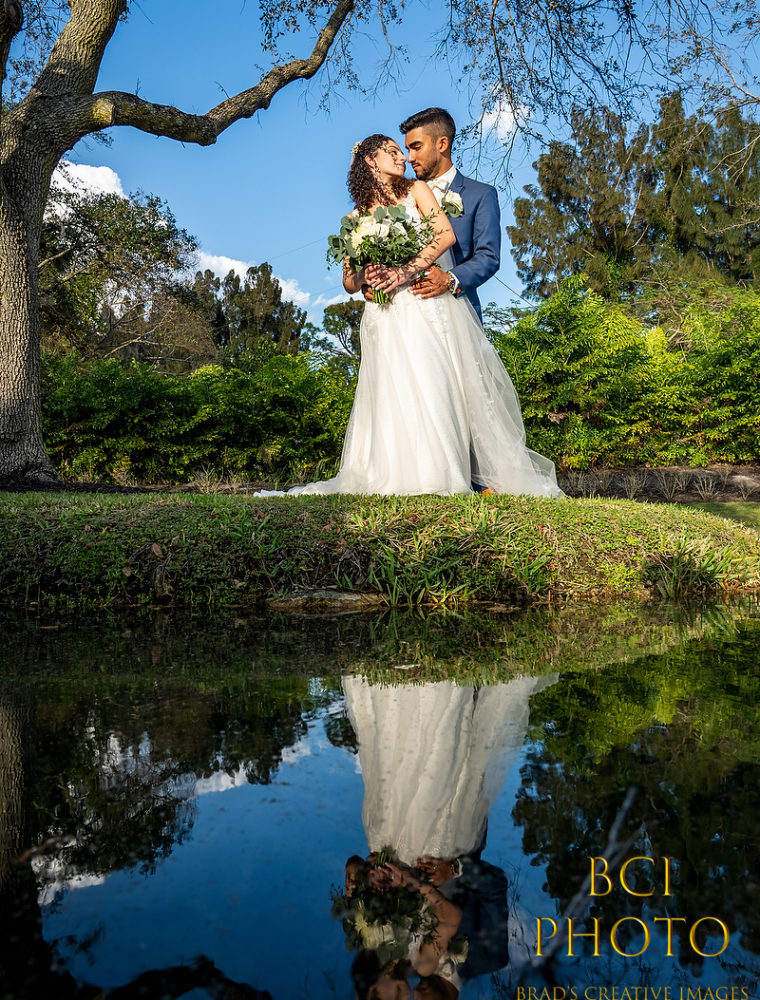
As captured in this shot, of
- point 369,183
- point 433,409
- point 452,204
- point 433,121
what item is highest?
point 433,121

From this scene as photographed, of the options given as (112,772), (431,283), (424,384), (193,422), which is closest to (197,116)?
(193,422)

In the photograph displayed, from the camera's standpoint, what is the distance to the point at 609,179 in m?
24.4

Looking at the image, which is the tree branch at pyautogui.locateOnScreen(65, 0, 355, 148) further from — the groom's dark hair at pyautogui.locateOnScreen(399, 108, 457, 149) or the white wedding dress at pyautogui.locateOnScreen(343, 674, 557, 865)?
the white wedding dress at pyautogui.locateOnScreen(343, 674, 557, 865)

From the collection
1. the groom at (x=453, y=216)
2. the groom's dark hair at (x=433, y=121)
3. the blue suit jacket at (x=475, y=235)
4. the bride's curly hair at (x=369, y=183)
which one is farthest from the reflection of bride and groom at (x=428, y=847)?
the groom's dark hair at (x=433, y=121)

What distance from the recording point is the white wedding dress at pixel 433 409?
4965 millimetres

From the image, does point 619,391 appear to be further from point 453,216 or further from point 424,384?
point 424,384

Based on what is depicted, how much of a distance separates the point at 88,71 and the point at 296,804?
32.0ft

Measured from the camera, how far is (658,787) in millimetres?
1326

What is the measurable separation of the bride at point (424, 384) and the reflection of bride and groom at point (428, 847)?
10.4 feet

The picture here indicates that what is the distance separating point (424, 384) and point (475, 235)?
140 centimetres

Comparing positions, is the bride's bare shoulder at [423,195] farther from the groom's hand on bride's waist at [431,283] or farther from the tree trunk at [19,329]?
the tree trunk at [19,329]

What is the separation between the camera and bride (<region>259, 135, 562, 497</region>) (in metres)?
4.98

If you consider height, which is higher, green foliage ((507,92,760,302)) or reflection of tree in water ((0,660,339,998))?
green foliage ((507,92,760,302))

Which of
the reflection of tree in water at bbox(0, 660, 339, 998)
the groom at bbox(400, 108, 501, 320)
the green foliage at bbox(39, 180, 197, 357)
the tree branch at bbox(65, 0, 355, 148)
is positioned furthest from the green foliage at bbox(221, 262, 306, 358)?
the reflection of tree in water at bbox(0, 660, 339, 998)
